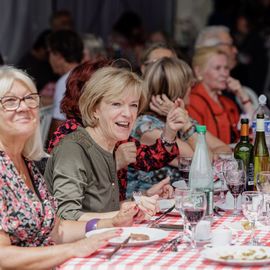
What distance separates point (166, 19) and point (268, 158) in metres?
6.83

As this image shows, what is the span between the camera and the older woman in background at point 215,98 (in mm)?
6121

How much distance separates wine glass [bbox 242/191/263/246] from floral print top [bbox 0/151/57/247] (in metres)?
0.76

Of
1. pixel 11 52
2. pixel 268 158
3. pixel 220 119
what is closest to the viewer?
pixel 268 158

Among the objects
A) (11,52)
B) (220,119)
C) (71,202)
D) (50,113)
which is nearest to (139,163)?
(71,202)

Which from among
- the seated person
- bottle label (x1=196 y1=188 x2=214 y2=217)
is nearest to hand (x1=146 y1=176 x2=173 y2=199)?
the seated person

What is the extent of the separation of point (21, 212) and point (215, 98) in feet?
11.4

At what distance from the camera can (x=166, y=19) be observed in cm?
1088

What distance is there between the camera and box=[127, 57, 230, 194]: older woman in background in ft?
16.1

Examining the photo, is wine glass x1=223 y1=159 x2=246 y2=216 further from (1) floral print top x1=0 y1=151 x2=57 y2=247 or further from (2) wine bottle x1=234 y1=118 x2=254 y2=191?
(1) floral print top x1=0 y1=151 x2=57 y2=247

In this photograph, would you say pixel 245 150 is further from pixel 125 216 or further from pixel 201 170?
pixel 125 216

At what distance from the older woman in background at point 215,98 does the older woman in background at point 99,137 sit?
Result: 2.20 m

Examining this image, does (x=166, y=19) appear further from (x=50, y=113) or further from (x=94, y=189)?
(x=94, y=189)

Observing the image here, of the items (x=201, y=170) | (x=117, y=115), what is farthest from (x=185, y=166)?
(x=117, y=115)

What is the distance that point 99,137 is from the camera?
12.8 ft
